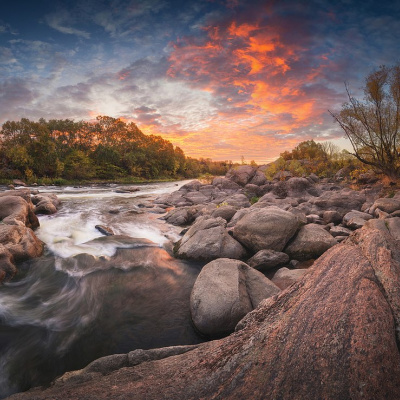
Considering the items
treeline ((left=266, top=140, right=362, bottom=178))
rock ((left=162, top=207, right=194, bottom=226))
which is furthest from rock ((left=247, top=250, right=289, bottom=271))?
treeline ((left=266, top=140, right=362, bottom=178))

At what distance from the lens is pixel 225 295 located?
4.12 metres

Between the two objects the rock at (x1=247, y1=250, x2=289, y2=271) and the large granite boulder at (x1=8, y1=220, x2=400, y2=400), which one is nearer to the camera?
the large granite boulder at (x1=8, y1=220, x2=400, y2=400)

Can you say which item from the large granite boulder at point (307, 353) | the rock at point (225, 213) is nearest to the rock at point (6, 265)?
the large granite boulder at point (307, 353)

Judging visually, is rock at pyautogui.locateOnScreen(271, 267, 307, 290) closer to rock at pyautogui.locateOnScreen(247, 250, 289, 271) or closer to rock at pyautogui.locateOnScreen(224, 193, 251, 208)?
rock at pyautogui.locateOnScreen(247, 250, 289, 271)

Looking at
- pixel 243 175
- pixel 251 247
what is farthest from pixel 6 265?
pixel 243 175

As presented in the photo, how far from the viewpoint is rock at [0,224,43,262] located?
628 centimetres

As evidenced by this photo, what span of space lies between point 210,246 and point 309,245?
336cm

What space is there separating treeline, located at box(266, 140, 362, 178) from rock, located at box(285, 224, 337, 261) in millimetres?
26972

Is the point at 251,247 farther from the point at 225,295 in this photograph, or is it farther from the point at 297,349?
the point at 297,349

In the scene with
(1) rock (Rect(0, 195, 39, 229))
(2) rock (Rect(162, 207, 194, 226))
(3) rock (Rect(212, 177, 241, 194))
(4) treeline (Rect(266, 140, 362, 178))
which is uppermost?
(4) treeline (Rect(266, 140, 362, 178))

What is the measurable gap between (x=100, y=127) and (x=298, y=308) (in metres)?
71.0

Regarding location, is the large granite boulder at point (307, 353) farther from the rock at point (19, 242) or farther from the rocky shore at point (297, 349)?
the rock at point (19, 242)

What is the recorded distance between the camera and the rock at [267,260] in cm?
632

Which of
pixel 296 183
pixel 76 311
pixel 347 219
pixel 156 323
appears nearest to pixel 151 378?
pixel 156 323
